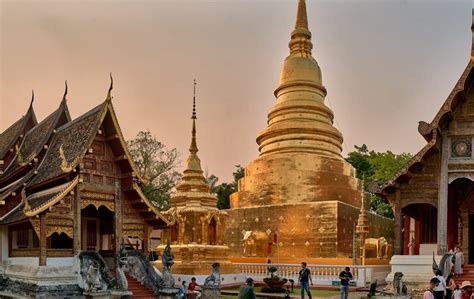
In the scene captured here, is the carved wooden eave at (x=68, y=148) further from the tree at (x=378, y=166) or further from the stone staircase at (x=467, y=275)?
the tree at (x=378, y=166)

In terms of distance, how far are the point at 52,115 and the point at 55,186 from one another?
4.32 meters

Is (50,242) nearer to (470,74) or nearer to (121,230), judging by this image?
(121,230)

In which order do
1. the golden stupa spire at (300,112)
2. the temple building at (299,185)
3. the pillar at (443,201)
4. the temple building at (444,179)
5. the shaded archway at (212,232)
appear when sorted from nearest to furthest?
the pillar at (443,201)
the temple building at (444,179)
the shaded archway at (212,232)
the temple building at (299,185)
the golden stupa spire at (300,112)

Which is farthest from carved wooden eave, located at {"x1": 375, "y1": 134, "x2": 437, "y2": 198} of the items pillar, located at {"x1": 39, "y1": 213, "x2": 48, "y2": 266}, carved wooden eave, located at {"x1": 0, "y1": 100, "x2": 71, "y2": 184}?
carved wooden eave, located at {"x1": 0, "y1": 100, "x2": 71, "y2": 184}

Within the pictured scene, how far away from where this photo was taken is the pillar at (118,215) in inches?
660

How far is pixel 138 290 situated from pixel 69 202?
9.95 ft

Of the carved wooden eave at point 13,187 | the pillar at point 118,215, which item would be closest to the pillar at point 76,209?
the pillar at point 118,215

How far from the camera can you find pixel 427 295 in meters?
8.77

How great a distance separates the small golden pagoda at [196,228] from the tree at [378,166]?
1606 cm

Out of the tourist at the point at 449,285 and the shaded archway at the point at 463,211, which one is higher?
the shaded archway at the point at 463,211

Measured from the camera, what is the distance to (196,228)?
2641cm

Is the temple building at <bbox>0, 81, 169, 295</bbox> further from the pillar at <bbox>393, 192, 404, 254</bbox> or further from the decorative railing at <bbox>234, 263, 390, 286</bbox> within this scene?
the decorative railing at <bbox>234, 263, 390, 286</bbox>

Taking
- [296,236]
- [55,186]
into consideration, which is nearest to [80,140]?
[55,186]

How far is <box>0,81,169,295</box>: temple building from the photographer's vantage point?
50.7 ft
